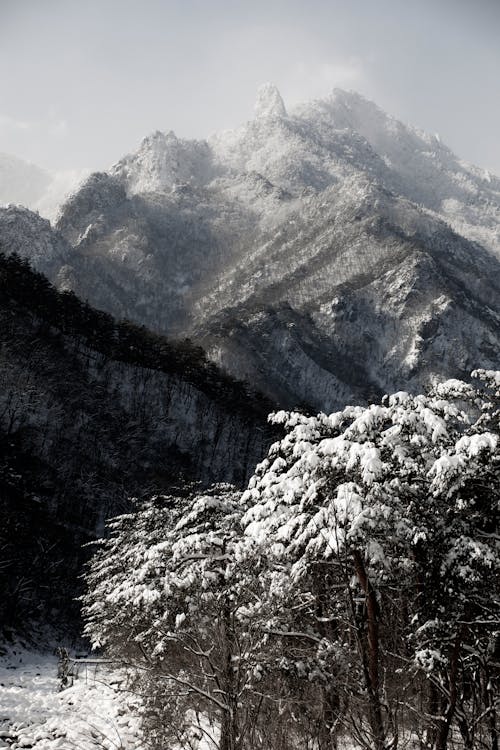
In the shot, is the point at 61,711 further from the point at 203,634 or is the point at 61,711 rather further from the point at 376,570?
the point at 376,570

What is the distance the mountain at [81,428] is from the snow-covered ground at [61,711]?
9.72m

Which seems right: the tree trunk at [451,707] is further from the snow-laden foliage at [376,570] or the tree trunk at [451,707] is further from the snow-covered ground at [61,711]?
the snow-covered ground at [61,711]

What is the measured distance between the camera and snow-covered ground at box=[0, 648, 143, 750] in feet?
42.4

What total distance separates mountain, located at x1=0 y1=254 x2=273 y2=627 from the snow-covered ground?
31.9 feet

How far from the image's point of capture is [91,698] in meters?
17.3

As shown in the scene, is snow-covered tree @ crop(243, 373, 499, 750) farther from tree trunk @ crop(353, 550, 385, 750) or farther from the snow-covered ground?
the snow-covered ground

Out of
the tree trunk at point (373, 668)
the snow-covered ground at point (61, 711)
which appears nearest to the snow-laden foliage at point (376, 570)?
the tree trunk at point (373, 668)

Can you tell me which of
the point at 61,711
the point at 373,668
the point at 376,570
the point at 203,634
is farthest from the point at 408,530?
the point at 61,711

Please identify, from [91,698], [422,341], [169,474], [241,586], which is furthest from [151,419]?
[422,341]

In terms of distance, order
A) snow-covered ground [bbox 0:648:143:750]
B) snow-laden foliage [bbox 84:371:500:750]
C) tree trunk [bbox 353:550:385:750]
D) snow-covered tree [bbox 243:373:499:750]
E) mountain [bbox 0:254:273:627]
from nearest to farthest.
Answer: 1. tree trunk [bbox 353:550:385:750]
2. snow-laden foliage [bbox 84:371:500:750]
3. snow-covered tree [bbox 243:373:499:750]
4. snow-covered ground [bbox 0:648:143:750]
5. mountain [bbox 0:254:273:627]

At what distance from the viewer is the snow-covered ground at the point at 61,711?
509 inches

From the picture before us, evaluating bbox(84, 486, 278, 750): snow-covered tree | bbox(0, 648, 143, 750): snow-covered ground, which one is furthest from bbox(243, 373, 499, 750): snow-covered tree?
bbox(0, 648, 143, 750): snow-covered ground

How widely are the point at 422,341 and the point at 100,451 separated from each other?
120109 mm

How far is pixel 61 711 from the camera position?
51.5 ft
